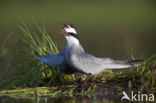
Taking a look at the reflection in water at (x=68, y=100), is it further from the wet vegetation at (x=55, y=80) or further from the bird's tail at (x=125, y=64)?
the bird's tail at (x=125, y=64)

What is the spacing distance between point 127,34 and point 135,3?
1386cm

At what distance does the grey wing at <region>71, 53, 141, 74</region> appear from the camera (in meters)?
8.06

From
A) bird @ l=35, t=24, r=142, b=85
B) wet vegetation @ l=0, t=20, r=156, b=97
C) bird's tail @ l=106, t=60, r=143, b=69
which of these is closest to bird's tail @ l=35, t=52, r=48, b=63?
bird @ l=35, t=24, r=142, b=85

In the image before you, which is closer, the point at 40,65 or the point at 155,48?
the point at 40,65

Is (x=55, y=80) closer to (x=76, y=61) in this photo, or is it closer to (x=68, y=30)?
(x=76, y=61)

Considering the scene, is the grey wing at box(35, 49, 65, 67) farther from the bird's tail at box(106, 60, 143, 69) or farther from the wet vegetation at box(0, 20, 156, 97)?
the bird's tail at box(106, 60, 143, 69)

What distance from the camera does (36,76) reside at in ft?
28.7

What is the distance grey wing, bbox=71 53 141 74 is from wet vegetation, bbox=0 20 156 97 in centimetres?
22

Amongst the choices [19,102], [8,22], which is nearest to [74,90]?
[19,102]

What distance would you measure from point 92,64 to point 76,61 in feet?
0.90

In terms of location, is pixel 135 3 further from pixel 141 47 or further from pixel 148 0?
pixel 141 47

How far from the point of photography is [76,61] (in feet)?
26.4

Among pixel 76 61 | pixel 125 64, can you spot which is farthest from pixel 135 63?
pixel 76 61

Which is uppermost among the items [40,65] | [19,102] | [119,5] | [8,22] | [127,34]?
[119,5]
